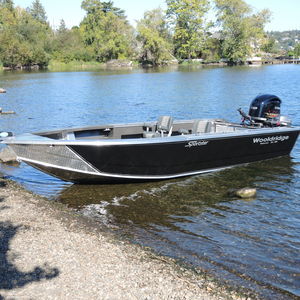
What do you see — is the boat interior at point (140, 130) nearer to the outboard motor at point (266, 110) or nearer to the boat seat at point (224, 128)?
the boat seat at point (224, 128)

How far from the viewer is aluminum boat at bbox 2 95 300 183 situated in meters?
9.10

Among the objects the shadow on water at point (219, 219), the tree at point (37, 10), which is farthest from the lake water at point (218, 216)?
the tree at point (37, 10)

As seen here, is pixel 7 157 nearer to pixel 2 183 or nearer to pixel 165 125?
pixel 2 183

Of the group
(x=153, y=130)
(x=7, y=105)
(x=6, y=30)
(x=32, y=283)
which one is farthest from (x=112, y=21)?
(x=32, y=283)

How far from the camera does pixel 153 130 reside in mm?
11539

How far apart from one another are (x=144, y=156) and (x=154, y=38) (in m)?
83.5

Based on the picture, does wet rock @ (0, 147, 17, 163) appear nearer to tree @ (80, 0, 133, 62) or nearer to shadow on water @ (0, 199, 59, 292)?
shadow on water @ (0, 199, 59, 292)

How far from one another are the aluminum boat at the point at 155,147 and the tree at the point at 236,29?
8023cm

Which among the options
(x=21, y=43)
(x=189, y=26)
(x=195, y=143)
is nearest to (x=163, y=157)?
(x=195, y=143)

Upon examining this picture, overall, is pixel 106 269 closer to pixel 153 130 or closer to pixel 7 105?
pixel 153 130

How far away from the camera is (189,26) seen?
97188 mm

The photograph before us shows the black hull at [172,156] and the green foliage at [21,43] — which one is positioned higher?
the green foliage at [21,43]

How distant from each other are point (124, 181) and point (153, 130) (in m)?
1.96

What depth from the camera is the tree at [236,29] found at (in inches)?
3487
